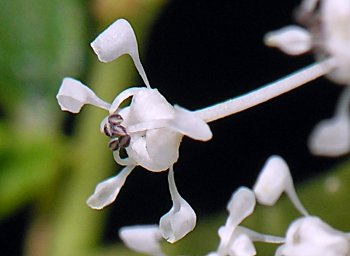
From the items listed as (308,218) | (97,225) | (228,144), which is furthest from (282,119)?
(308,218)

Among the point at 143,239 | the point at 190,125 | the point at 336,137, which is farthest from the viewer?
the point at 336,137

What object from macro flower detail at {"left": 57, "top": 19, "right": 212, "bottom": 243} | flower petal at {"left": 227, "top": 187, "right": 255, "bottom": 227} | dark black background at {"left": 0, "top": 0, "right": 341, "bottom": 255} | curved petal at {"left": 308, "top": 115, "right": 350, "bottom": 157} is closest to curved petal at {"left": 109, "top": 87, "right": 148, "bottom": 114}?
macro flower detail at {"left": 57, "top": 19, "right": 212, "bottom": 243}

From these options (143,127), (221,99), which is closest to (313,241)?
(143,127)

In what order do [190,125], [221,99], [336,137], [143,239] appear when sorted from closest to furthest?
[190,125]
[143,239]
[336,137]
[221,99]

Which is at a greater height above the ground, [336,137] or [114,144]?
[114,144]

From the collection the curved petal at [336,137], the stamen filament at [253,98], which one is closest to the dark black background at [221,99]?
the curved petal at [336,137]

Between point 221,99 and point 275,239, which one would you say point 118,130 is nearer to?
point 275,239

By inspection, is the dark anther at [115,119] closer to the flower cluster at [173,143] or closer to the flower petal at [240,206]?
the flower cluster at [173,143]
